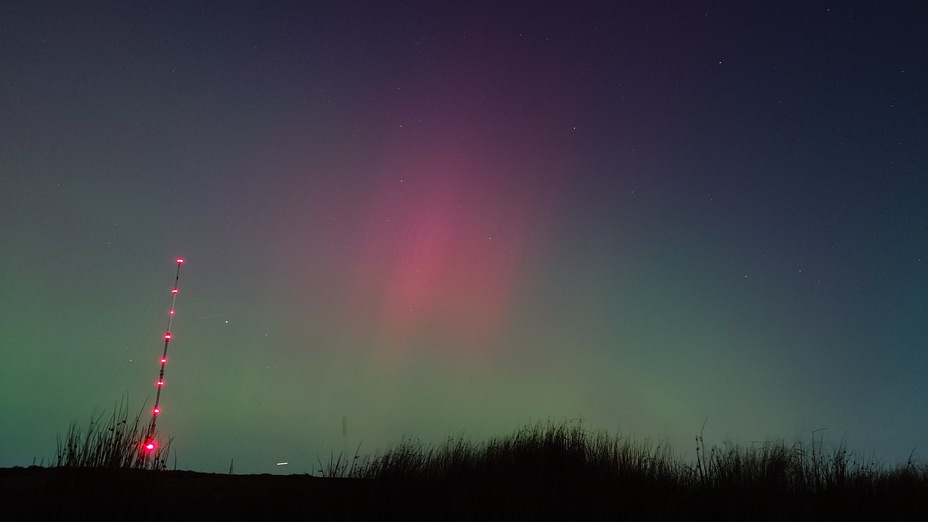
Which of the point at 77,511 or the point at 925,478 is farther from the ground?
the point at 925,478

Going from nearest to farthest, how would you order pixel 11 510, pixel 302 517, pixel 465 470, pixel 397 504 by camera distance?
pixel 11 510, pixel 302 517, pixel 397 504, pixel 465 470

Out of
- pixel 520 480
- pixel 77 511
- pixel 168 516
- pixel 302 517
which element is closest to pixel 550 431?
pixel 520 480

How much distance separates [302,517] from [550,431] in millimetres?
5204

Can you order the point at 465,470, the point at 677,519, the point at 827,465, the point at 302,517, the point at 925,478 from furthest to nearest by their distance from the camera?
the point at 925,478 → the point at 827,465 → the point at 465,470 → the point at 677,519 → the point at 302,517

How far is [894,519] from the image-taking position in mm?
9258

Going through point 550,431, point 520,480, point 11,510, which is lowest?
point 11,510

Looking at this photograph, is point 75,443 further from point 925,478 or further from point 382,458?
point 925,478

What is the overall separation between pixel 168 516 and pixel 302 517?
1287 millimetres

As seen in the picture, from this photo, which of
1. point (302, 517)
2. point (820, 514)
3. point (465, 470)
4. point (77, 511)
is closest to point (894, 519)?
point (820, 514)

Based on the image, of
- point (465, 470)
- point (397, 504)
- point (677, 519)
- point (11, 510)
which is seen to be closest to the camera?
point (11, 510)

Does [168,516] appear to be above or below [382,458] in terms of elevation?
below

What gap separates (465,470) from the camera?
9.00m

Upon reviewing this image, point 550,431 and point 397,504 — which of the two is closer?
point 397,504

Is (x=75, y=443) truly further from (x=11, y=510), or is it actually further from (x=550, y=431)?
(x=550, y=431)
